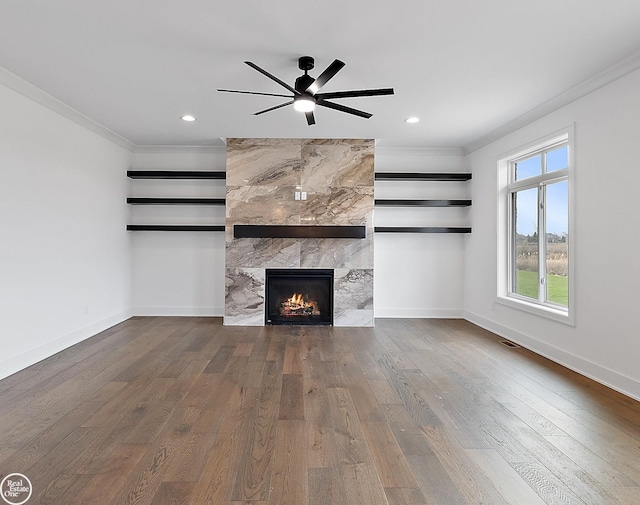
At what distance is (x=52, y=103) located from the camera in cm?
396

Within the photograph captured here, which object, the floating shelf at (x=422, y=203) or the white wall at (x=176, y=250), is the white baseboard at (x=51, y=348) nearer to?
the white wall at (x=176, y=250)

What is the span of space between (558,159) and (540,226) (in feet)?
2.52

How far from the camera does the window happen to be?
4.01m

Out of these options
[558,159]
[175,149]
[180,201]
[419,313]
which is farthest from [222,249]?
[558,159]

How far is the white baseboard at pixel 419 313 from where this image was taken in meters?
6.06

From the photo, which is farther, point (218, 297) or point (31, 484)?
point (218, 297)

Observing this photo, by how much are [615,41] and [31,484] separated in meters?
4.53

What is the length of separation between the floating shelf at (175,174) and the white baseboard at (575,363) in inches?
178

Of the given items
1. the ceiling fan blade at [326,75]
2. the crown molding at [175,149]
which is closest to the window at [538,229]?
the ceiling fan blade at [326,75]

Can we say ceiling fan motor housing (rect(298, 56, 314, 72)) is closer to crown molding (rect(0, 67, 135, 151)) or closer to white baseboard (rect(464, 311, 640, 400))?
crown molding (rect(0, 67, 135, 151))

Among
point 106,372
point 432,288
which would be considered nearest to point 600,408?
point 432,288

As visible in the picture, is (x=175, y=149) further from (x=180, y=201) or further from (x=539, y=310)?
(x=539, y=310)

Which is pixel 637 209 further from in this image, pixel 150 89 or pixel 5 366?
pixel 5 366

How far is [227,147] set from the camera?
5461mm
